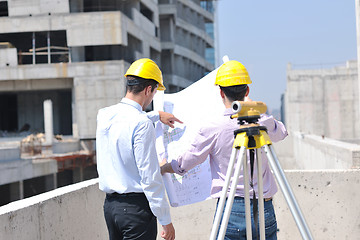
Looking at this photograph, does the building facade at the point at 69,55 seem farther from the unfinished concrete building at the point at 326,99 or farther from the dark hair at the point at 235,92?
the dark hair at the point at 235,92

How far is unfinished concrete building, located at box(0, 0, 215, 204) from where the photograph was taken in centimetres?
2795

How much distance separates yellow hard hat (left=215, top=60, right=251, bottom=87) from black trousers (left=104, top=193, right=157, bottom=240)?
0.93m

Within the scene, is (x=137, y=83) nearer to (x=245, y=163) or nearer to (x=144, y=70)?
(x=144, y=70)

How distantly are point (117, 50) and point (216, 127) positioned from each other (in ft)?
106

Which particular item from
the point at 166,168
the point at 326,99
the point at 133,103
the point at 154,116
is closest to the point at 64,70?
the point at 326,99

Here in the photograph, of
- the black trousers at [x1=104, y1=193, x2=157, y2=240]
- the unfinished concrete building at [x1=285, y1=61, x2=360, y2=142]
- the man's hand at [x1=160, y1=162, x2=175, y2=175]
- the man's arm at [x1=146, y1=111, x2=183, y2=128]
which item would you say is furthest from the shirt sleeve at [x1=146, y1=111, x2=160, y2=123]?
the unfinished concrete building at [x1=285, y1=61, x2=360, y2=142]

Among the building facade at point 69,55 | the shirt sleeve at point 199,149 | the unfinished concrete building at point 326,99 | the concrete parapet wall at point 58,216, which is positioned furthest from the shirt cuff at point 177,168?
the unfinished concrete building at point 326,99

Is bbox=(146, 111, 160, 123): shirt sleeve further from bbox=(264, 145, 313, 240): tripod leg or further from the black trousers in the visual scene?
bbox=(264, 145, 313, 240): tripod leg

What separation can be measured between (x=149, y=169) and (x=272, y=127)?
0.89 meters

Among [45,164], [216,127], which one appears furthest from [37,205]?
[45,164]

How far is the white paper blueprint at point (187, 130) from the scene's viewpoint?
390 cm

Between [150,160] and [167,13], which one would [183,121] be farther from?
[167,13]

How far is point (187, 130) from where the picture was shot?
4.13 m

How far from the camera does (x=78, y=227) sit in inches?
183
